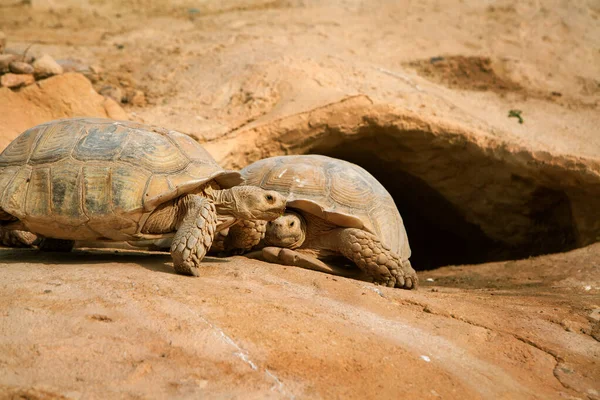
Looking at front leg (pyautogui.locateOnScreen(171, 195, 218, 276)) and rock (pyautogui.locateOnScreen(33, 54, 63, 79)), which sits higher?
rock (pyautogui.locateOnScreen(33, 54, 63, 79))

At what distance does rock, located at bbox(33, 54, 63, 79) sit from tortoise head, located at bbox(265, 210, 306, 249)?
12.8 ft

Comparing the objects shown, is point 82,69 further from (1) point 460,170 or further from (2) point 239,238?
(1) point 460,170

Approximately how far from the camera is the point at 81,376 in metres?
2.37

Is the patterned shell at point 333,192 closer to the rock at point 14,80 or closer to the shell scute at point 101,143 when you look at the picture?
the shell scute at point 101,143

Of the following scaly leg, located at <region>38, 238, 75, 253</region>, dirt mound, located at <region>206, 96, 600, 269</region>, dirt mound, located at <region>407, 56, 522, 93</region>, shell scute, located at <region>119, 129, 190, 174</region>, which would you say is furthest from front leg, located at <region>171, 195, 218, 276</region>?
dirt mound, located at <region>407, 56, 522, 93</region>

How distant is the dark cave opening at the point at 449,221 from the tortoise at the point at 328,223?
2407 millimetres

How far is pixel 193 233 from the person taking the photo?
Answer: 13.0ft

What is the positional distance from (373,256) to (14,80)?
4845 millimetres

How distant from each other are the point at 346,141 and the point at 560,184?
2.78 m

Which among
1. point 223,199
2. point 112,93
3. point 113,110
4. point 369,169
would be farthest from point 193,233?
point 369,169

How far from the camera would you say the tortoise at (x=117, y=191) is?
3.96 meters

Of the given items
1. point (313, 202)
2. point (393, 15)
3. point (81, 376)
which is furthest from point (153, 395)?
point (393, 15)

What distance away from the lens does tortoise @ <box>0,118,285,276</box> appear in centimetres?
396

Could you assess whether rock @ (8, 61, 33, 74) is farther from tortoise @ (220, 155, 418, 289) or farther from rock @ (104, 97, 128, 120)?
tortoise @ (220, 155, 418, 289)
